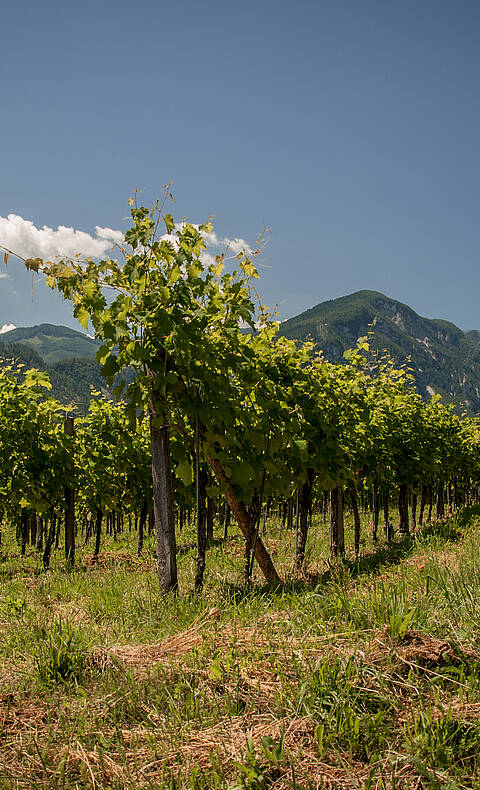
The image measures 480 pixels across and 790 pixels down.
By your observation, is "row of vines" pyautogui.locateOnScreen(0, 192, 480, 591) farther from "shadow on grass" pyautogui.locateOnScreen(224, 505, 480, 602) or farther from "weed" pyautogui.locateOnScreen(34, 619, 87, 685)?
"weed" pyautogui.locateOnScreen(34, 619, 87, 685)

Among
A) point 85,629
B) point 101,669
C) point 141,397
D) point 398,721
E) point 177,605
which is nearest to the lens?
point 398,721

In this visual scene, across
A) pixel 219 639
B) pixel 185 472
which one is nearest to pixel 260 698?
pixel 219 639

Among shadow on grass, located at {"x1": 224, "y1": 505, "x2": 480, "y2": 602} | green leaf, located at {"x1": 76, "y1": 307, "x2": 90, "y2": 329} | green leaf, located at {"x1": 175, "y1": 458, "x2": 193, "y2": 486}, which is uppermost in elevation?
green leaf, located at {"x1": 76, "y1": 307, "x2": 90, "y2": 329}

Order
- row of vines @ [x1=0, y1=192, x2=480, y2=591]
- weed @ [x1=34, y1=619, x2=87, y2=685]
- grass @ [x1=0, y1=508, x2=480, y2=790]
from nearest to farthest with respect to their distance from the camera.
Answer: grass @ [x1=0, y1=508, x2=480, y2=790], weed @ [x1=34, y1=619, x2=87, y2=685], row of vines @ [x1=0, y1=192, x2=480, y2=591]

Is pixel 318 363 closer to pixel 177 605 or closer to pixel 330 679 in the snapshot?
pixel 177 605

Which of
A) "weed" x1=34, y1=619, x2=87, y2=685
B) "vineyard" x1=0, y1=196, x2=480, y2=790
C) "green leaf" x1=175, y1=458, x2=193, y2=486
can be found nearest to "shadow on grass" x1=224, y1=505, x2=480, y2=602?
"vineyard" x1=0, y1=196, x2=480, y2=790

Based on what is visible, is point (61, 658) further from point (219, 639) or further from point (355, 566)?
point (355, 566)

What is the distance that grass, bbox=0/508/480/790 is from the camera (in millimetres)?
2029

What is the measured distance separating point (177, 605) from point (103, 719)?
132 cm

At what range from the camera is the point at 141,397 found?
13.7 feet

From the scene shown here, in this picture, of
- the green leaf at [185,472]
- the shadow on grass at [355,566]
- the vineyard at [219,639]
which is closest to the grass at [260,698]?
the vineyard at [219,639]

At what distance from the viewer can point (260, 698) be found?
94.3 inches

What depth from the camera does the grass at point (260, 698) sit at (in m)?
2.03

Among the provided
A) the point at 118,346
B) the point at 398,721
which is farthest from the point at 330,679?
the point at 118,346
